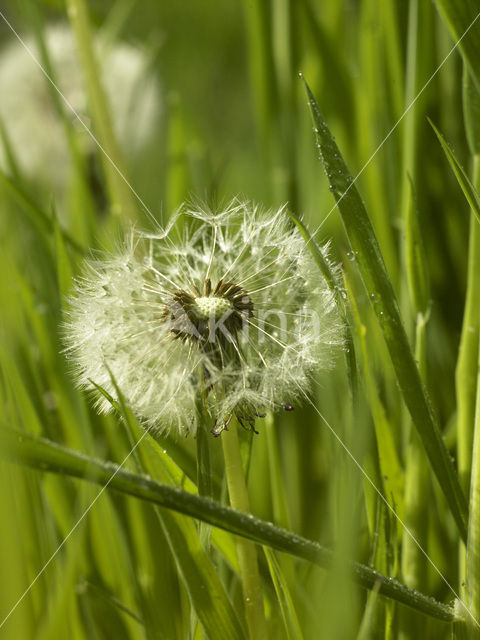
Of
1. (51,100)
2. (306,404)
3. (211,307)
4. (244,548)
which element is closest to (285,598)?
(244,548)

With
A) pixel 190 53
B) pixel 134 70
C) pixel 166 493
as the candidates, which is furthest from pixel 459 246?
pixel 190 53

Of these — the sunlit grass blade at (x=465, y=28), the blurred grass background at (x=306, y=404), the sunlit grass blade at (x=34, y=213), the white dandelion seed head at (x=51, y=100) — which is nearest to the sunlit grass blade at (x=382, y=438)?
the blurred grass background at (x=306, y=404)

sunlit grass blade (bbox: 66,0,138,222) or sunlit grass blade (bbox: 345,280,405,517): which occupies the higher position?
sunlit grass blade (bbox: 66,0,138,222)

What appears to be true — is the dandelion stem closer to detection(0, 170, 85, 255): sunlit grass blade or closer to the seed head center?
the seed head center

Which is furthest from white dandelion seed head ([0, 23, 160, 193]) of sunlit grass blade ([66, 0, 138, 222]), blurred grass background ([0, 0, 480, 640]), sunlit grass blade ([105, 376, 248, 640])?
sunlit grass blade ([105, 376, 248, 640])

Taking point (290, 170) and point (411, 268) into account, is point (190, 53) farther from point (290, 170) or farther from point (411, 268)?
point (411, 268)

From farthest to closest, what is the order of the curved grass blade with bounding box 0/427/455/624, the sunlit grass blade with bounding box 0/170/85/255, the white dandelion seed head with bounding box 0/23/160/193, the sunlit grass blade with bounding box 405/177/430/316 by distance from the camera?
the white dandelion seed head with bounding box 0/23/160/193
the sunlit grass blade with bounding box 0/170/85/255
the sunlit grass blade with bounding box 405/177/430/316
the curved grass blade with bounding box 0/427/455/624
